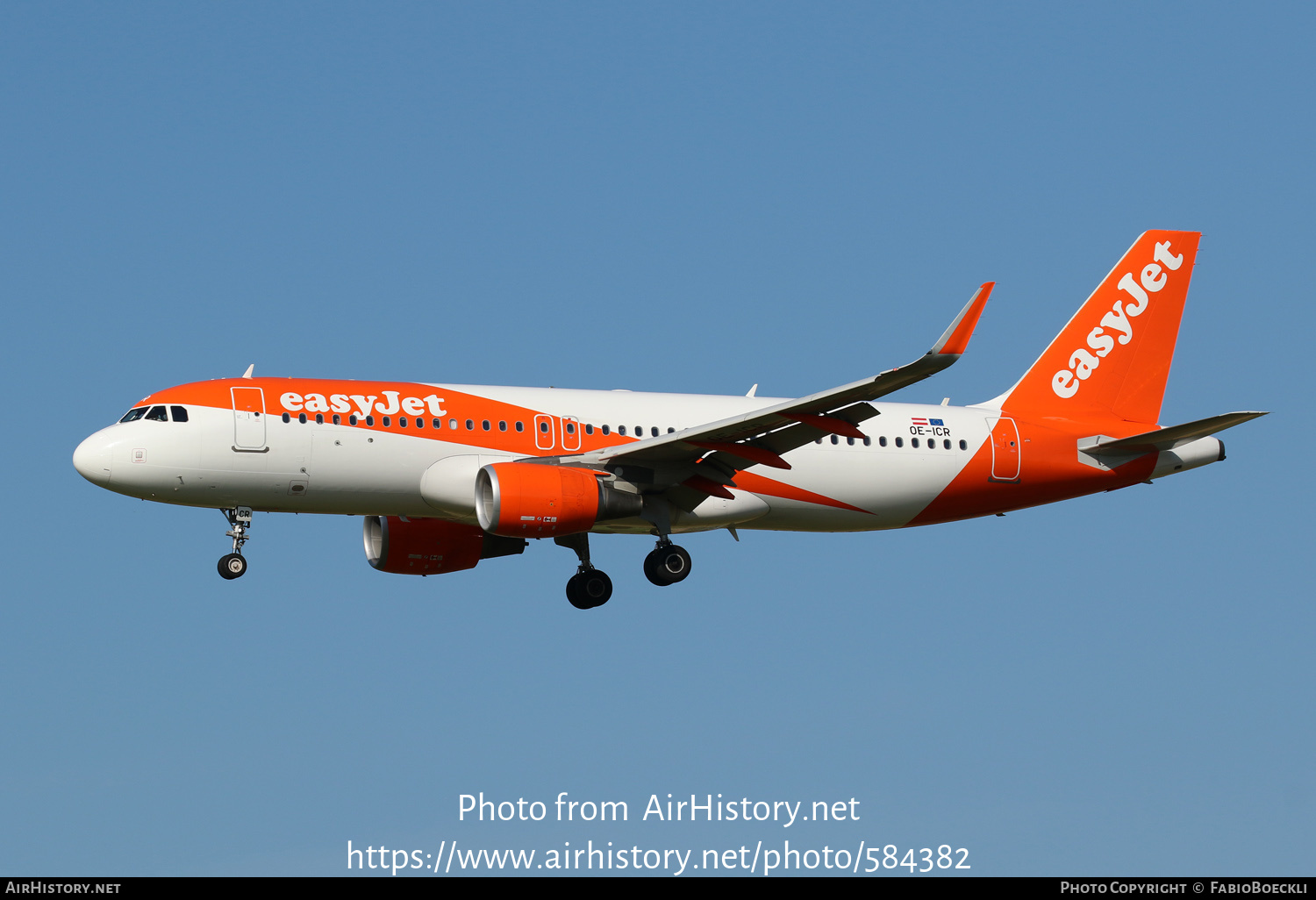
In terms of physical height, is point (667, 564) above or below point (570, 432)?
below

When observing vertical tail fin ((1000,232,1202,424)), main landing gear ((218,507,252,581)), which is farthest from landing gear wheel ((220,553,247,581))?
vertical tail fin ((1000,232,1202,424))

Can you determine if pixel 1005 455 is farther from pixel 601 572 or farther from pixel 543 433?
pixel 543 433

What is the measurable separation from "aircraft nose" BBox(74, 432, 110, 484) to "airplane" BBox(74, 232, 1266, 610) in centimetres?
4

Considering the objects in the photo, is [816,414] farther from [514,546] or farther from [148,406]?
[148,406]

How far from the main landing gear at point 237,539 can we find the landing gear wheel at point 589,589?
7.61 metres

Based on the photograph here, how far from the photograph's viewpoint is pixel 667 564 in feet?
130

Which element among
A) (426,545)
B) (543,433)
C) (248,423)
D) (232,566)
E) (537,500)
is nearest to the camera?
(537,500)

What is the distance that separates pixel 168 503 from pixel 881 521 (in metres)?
15.9

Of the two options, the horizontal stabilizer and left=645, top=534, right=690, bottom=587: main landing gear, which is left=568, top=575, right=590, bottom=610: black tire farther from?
the horizontal stabilizer

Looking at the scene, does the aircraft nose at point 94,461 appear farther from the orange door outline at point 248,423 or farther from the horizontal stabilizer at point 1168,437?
the horizontal stabilizer at point 1168,437

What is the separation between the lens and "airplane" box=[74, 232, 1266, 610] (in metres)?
36.5

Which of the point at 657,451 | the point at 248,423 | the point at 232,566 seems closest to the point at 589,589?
the point at 657,451

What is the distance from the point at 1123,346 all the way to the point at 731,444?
12719mm

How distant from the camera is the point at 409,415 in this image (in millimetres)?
37594
